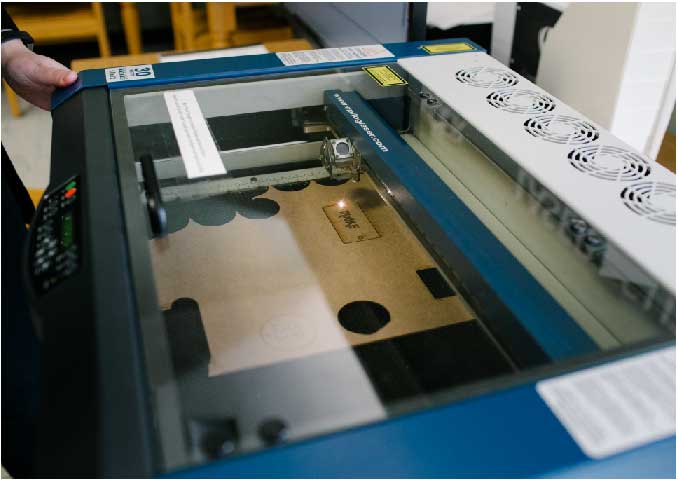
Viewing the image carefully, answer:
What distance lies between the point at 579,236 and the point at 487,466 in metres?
0.38

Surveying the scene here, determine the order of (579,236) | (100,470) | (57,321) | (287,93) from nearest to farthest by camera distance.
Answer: (100,470)
(57,321)
(579,236)
(287,93)

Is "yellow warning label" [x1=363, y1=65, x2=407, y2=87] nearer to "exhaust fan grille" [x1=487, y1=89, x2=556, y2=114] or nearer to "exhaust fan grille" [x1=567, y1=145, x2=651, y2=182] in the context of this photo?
"exhaust fan grille" [x1=487, y1=89, x2=556, y2=114]

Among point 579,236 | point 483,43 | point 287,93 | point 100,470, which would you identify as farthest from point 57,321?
point 483,43

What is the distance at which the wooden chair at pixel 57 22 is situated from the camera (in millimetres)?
3219

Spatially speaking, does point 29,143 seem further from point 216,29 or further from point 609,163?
point 609,163

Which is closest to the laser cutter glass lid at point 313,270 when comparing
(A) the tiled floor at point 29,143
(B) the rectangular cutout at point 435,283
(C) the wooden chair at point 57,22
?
(B) the rectangular cutout at point 435,283

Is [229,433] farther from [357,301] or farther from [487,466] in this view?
[357,301]

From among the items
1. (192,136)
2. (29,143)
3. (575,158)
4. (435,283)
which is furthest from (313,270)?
(29,143)

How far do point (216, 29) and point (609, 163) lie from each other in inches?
109

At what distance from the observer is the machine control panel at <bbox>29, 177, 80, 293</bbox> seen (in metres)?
0.66

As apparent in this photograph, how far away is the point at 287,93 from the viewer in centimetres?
122

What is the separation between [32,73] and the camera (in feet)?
3.82

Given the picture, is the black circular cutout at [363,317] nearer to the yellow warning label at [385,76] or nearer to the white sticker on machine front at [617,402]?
the white sticker on machine front at [617,402]

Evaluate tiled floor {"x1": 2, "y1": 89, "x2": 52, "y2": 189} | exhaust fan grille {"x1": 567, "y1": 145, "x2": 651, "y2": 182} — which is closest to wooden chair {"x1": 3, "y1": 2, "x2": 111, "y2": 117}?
tiled floor {"x1": 2, "y1": 89, "x2": 52, "y2": 189}
